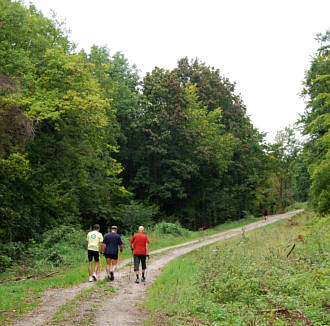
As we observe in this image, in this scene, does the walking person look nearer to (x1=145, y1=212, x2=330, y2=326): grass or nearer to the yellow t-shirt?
the yellow t-shirt

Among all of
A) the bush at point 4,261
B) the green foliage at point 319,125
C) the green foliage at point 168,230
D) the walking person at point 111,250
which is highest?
the green foliage at point 319,125

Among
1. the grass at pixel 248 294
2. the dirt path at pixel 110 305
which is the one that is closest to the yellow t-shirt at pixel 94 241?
the dirt path at pixel 110 305

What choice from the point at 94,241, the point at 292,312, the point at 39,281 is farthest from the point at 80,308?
the point at 292,312

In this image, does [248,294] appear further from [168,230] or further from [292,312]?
[168,230]

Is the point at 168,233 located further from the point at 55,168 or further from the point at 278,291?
the point at 278,291

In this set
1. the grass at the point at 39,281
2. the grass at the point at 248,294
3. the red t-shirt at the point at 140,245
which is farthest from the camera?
the red t-shirt at the point at 140,245

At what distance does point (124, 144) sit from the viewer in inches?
1487

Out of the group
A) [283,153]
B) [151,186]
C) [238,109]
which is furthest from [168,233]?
[283,153]

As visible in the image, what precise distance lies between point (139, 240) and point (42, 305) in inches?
153

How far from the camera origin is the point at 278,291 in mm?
8078

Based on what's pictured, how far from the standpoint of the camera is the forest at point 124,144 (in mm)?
17250

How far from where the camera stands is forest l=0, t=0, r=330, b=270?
17250 millimetres

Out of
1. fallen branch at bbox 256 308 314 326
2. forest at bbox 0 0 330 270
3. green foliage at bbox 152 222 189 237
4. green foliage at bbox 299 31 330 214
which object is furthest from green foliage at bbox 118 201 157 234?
fallen branch at bbox 256 308 314 326

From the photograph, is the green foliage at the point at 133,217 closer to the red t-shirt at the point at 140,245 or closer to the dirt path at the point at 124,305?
the dirt path at the point at 124,305
